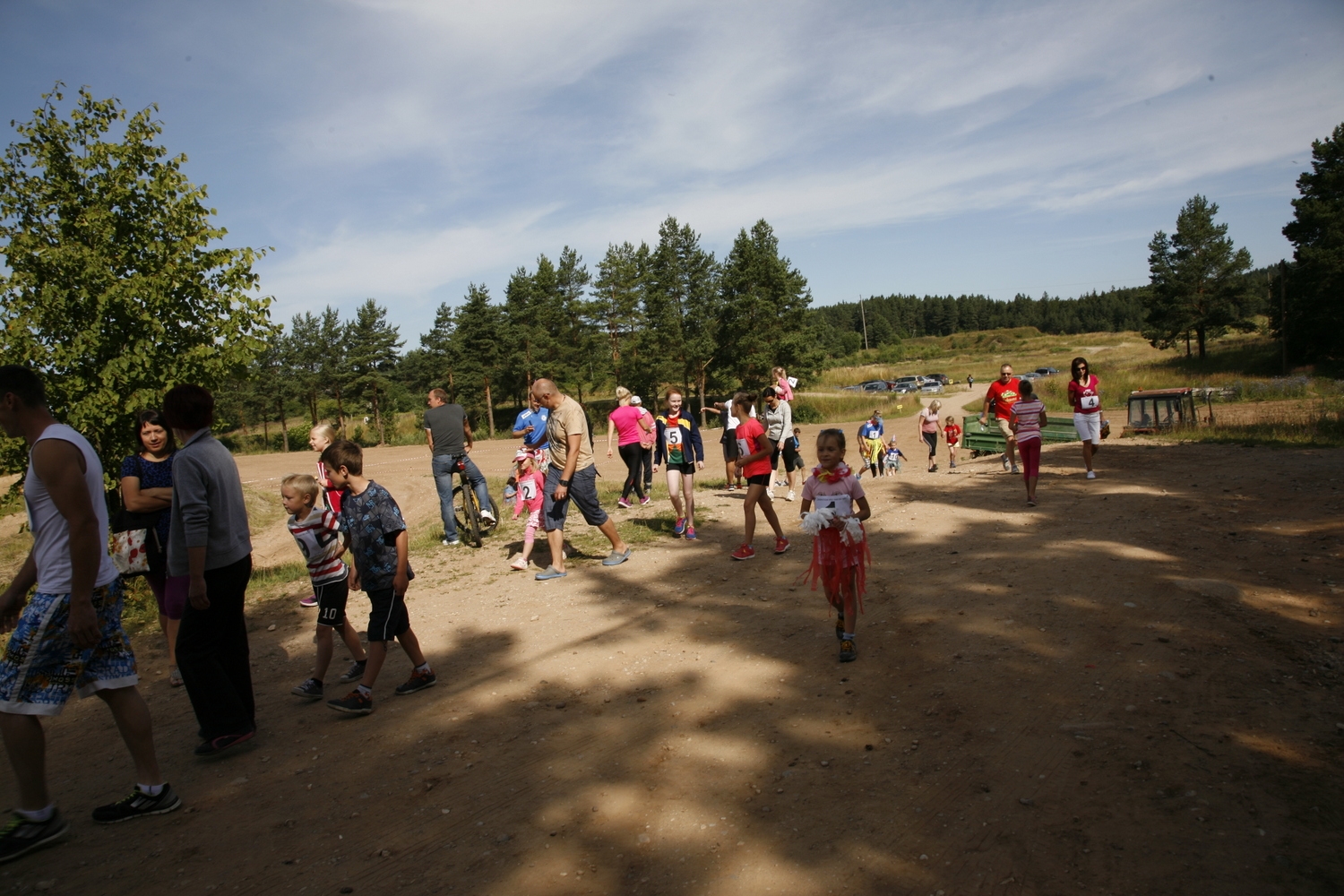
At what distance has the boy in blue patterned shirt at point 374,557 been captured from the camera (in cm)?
491

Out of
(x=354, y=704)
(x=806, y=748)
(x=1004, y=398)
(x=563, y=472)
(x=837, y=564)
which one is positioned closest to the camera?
(x=806, y=748)

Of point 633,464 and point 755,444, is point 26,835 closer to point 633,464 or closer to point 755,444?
point 755,444

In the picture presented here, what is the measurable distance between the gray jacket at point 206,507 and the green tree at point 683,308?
45.0 m

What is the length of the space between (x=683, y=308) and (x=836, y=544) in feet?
162

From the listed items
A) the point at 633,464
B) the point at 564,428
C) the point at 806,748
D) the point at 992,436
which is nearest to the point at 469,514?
the point at 633,464

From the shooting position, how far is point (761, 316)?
4966 centimetres

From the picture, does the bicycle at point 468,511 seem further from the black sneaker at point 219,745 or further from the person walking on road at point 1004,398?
the person walking on road at point 1004,398

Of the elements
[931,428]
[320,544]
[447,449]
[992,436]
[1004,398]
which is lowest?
[992,436]

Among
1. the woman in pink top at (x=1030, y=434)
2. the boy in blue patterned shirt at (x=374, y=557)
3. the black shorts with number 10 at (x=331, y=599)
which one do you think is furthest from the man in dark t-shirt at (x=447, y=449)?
the woman in pink top at (x=1030, y=434)

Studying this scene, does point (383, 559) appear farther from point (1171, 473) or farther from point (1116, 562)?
point (1171, 473)

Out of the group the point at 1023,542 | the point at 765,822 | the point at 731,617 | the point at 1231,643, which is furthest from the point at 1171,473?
the point at 765,822

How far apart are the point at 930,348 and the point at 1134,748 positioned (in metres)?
131

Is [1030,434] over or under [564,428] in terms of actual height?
under

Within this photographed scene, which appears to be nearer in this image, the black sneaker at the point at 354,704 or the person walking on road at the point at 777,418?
the black sneaker at the point at 354,704
